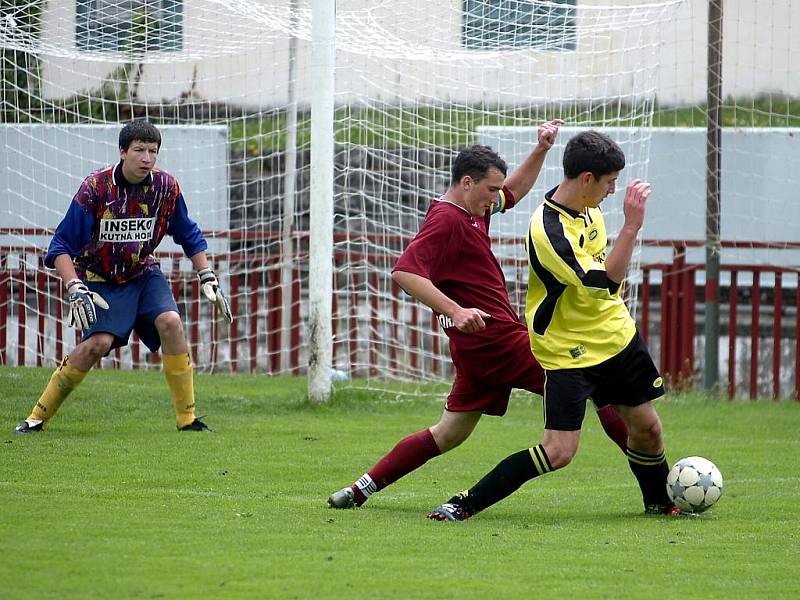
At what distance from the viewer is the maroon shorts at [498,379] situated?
20.0 feet

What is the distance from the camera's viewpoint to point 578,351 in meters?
5.72

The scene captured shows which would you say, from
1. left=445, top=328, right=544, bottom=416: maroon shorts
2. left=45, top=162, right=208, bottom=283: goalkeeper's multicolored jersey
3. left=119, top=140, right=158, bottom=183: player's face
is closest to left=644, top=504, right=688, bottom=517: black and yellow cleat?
left=445, top=328, right=544, bottom=416: maroon shorts

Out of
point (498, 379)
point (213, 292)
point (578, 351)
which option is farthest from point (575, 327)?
point (213, 292)

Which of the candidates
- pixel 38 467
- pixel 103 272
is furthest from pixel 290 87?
pixel 38 467

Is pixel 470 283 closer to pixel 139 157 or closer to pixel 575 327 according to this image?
pixel 575 327

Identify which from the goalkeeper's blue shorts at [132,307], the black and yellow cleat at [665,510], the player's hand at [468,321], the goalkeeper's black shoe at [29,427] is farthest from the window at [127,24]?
the black and yellow cleat at [665,510]

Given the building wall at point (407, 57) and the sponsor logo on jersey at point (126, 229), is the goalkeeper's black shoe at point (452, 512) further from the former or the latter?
the building wall at point (407, 57)

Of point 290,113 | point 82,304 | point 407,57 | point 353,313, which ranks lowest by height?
point 353,313

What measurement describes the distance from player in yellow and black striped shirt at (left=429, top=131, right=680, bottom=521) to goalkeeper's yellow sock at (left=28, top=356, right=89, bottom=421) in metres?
3.51

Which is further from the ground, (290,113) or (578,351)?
(290,113)

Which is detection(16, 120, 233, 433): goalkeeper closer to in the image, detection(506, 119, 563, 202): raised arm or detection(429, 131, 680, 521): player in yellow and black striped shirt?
detection(506, 119, 563, 202): raised arm

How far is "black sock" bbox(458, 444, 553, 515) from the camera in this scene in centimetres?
570

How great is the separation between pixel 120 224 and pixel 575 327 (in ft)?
12.2

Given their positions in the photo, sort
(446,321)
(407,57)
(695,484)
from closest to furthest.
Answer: (446,321) → (695,484) → (407,57)
